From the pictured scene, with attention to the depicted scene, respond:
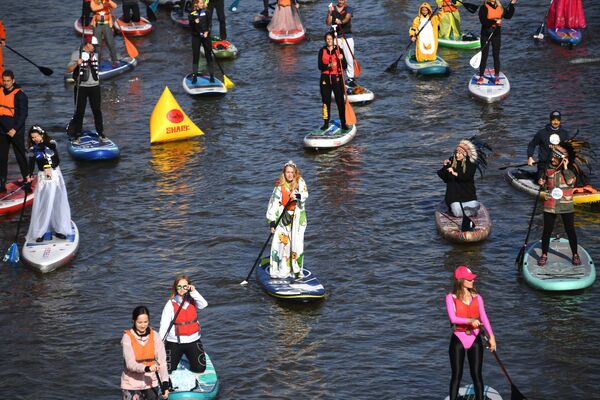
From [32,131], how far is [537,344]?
862 centimetres

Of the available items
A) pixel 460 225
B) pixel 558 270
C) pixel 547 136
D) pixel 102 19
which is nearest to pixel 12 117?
pixel 460 225

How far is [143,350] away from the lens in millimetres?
12445

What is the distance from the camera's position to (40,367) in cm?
1540

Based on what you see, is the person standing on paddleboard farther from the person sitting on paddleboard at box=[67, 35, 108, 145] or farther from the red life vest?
the red life vest

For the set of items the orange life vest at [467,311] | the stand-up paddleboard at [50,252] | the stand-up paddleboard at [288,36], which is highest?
the orange life vest at [467,311]

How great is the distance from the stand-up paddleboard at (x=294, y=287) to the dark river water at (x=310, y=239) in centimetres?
21

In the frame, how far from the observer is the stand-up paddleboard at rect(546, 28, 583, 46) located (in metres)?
32.0

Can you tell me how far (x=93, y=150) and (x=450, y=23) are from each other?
42.4ft

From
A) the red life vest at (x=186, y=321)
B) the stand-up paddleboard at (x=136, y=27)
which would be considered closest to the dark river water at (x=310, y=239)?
the red life vest at (x=186, y=321)

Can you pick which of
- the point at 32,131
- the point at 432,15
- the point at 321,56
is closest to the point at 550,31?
the point at 432,15

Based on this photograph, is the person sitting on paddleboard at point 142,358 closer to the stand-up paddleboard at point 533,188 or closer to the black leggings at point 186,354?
the black leggings at point 186,354

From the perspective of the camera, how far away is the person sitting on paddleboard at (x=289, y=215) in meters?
16.8

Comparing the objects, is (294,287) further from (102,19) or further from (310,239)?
(102,19)

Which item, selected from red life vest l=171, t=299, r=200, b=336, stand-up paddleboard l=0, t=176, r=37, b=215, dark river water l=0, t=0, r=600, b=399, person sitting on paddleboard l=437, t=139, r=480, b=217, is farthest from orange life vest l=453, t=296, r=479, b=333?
stand-up paddleboard l=0, t=176, r=37, b=215
